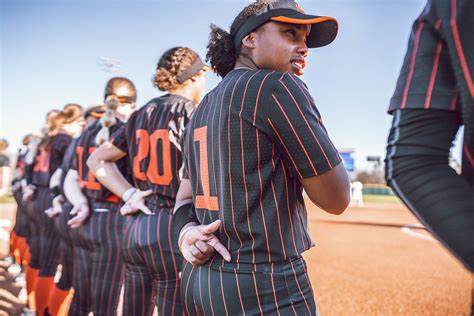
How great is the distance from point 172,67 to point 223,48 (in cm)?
117

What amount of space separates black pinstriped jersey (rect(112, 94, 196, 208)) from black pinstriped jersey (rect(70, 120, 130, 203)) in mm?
576

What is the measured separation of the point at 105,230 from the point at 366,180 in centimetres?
3413

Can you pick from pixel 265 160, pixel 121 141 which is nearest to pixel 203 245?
pixel 265 160

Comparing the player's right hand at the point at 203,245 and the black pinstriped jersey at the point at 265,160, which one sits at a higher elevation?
the black pinstriped jersey at the point at 265,160

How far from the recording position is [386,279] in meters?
7.18

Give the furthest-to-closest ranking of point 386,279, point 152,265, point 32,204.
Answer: point 386,279, point 32,204, point 152,265

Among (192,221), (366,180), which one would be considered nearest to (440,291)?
(192,221)

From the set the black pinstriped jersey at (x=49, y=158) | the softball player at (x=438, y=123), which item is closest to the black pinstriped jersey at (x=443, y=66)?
the softball player at (x=438, y=123)

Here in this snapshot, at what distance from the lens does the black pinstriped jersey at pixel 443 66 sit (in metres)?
0.83

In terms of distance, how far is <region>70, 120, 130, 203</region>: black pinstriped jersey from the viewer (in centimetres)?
362

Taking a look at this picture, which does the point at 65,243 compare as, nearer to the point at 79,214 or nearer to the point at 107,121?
the point at 79,214

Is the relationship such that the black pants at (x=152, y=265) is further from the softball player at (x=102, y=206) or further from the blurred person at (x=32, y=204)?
the blurred person at (x=32, y=204)

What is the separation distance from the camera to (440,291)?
21.0ft

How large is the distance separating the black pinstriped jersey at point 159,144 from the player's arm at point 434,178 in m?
1.98
